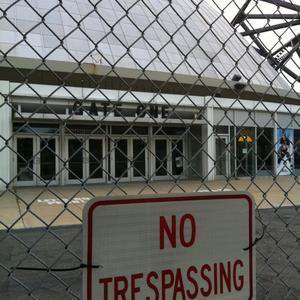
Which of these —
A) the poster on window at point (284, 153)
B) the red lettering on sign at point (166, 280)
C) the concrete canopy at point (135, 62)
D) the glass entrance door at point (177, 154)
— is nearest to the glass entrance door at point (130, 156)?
the glass entrance door at point (177, 154)

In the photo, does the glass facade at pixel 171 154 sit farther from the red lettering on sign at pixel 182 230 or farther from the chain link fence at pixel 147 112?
the red lettering on sign at pixel 182 230

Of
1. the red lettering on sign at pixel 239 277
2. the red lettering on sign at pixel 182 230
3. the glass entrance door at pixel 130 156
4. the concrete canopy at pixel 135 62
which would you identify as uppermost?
the concrete canopy at pixel 135 62

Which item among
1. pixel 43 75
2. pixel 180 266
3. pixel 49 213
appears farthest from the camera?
pixel 49 213

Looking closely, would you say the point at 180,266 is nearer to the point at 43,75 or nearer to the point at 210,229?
the point at 210,229

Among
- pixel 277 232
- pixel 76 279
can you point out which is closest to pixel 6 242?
pixel 76 279

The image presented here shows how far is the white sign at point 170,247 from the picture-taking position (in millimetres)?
1450

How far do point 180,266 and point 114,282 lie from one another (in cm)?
26

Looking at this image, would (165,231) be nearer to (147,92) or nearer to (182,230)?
(182,230)

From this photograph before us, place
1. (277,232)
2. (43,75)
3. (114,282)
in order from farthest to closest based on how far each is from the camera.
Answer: (277,232) → (43,75) → (114,282)

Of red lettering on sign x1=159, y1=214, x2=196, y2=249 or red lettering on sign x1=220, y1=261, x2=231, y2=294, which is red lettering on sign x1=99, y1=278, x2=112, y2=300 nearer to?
red lettering on sign x1=159, y1=214, x2=196, y2=249

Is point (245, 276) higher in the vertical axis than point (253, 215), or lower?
lower

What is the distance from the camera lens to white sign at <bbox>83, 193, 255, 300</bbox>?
1.45 m

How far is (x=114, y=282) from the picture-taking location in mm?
1455

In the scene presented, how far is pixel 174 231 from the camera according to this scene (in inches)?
62.4
